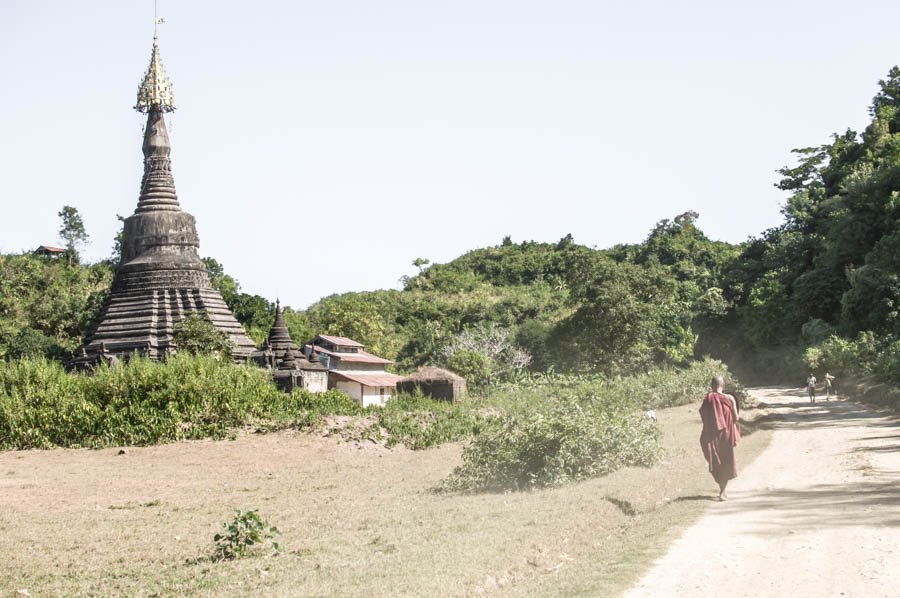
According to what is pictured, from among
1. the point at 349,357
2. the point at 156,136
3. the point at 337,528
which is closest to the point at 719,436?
the point at 337,528

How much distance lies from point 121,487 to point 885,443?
15403mm

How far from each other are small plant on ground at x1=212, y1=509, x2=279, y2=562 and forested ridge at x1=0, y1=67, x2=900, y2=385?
2439 centimetres

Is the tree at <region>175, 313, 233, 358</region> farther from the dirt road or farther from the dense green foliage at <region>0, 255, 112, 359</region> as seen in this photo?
the dirt road

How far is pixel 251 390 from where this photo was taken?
28.3m

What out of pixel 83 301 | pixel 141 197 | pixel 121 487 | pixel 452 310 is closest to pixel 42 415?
pixel 121 487

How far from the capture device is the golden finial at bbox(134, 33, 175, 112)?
4122 centimetres

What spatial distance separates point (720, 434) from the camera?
42.8 feet

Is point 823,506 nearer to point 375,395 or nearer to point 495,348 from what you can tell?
point 375,395

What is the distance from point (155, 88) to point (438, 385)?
17667mm

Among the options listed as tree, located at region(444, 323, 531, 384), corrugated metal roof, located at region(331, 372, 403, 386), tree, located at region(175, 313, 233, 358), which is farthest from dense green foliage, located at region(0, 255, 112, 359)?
tree, located at region(444, 323, 531, 384)

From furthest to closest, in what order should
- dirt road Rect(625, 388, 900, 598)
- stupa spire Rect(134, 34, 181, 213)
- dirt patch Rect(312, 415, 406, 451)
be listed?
stupa spire Rect(134, 34, 181, 213) → dirt patch Rect(312, 415, 406, 451) → dirt road Rect(625, 388, 900, 598)

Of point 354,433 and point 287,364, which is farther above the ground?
point 287,364

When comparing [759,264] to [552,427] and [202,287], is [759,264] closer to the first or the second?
[202,287]

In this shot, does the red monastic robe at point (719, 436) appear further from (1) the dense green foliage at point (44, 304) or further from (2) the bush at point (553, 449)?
(1) the dense green foliage at point (44, 304)
